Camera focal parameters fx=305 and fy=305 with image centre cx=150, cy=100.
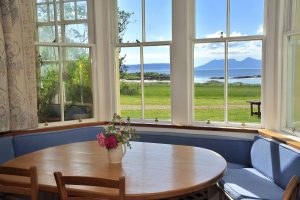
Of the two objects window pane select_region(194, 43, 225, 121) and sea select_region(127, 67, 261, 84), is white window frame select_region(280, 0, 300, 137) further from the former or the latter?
window pane select_region(194, 43, 225, 121)

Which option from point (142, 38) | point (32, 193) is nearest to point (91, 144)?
point (32, 193)

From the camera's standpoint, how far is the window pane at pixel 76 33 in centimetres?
398

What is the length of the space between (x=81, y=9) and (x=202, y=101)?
2008 millimetres

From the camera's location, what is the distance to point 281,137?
3018 millimetres

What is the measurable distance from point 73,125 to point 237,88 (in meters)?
2.12

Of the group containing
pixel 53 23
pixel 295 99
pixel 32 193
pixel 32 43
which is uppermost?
pixel 53 23

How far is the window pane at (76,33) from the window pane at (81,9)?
12 cm

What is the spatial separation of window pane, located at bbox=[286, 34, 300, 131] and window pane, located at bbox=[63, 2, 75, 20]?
8.70 ft

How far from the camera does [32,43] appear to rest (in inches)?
137

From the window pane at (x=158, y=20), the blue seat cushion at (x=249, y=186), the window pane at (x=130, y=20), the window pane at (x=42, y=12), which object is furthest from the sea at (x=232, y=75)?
the window pane at (x=42, y=12)

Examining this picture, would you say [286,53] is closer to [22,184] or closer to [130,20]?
[130,20]

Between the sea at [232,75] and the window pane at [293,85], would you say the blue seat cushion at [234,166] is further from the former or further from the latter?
the sea at [232,75]

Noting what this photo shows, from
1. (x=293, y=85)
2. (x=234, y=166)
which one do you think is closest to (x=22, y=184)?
(x=234, y=166)

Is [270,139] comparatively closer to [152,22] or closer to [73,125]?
→ [152,22]
